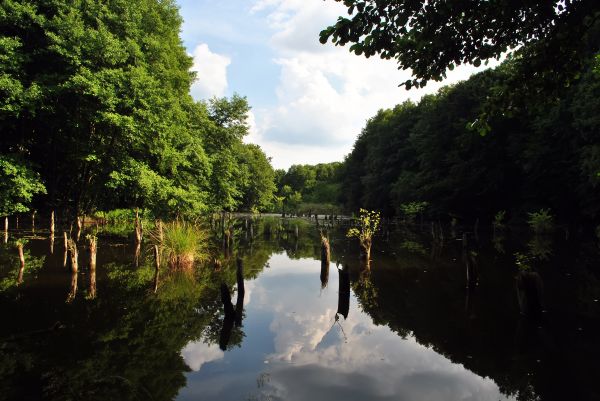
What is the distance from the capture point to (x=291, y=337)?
386 inches

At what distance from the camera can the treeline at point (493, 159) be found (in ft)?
102

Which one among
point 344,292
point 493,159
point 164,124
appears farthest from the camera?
point 493,159

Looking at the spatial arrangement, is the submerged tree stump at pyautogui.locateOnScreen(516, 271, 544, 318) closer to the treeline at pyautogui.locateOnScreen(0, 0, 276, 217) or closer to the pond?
the pond

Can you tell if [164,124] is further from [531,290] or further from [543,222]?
[543,222]

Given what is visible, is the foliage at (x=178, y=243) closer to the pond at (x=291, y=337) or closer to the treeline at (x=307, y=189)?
the pond at (x=291, y=337)

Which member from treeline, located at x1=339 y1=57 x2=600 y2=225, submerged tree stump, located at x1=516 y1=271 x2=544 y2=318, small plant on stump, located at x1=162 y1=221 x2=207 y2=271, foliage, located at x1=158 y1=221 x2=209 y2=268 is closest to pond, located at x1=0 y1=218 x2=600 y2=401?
submerged tree stump, located at x1=516 y1=271 x2=544 y2=318

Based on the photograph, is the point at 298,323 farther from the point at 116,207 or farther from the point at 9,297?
the point at 116,207

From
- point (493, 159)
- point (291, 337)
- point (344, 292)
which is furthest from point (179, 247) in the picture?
point (493, 159)

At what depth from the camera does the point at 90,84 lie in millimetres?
17594

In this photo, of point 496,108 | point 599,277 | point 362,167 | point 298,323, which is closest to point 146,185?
point 298,323

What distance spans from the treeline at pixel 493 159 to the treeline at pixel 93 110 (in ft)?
69.6

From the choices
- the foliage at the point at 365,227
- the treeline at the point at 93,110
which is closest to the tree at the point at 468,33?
the foliage at the point at 365,227

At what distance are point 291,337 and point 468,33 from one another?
25.4ft

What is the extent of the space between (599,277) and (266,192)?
69580 mm
